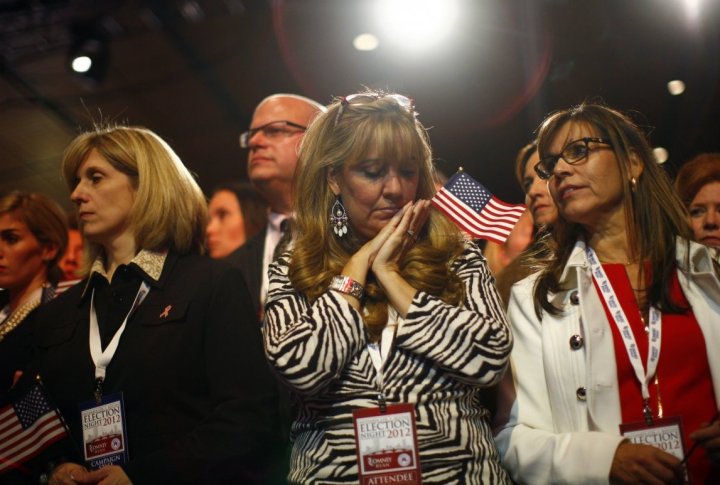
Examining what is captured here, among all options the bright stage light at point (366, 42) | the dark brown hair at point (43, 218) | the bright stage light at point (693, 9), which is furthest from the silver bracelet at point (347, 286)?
the bright stage light at point (366, 42)

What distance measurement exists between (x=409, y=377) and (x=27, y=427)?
1486 mm

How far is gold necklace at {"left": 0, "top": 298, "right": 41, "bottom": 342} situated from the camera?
366 centimetres

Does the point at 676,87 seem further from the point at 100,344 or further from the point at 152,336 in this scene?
the point at 100,344

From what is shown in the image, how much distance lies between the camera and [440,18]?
522 centimetres

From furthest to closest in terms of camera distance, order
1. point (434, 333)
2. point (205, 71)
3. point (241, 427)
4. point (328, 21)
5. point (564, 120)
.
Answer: point (205, 71)
point (328, 21)
point (564, 120)
point (241, 427)
point (434, 333)

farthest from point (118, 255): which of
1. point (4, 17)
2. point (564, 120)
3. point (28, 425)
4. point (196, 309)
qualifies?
point (4, 17)

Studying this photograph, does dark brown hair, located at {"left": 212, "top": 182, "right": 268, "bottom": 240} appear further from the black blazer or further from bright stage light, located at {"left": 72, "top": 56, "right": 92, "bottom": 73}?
the black blazer

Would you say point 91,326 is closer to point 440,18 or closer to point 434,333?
point 434,333

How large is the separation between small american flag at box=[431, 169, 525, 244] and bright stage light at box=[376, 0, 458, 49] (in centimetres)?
239

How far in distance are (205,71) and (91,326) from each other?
3.54 metres

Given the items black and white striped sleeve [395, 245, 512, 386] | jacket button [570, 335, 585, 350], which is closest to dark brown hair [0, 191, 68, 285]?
black and white striped sleeve [395, 245, 512, 386]

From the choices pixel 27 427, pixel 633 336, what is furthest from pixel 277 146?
pixel 633 336

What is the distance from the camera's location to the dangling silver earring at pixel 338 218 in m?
2.82

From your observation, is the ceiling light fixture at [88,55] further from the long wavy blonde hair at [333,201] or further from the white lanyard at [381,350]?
the white lanyard at [381,350]
